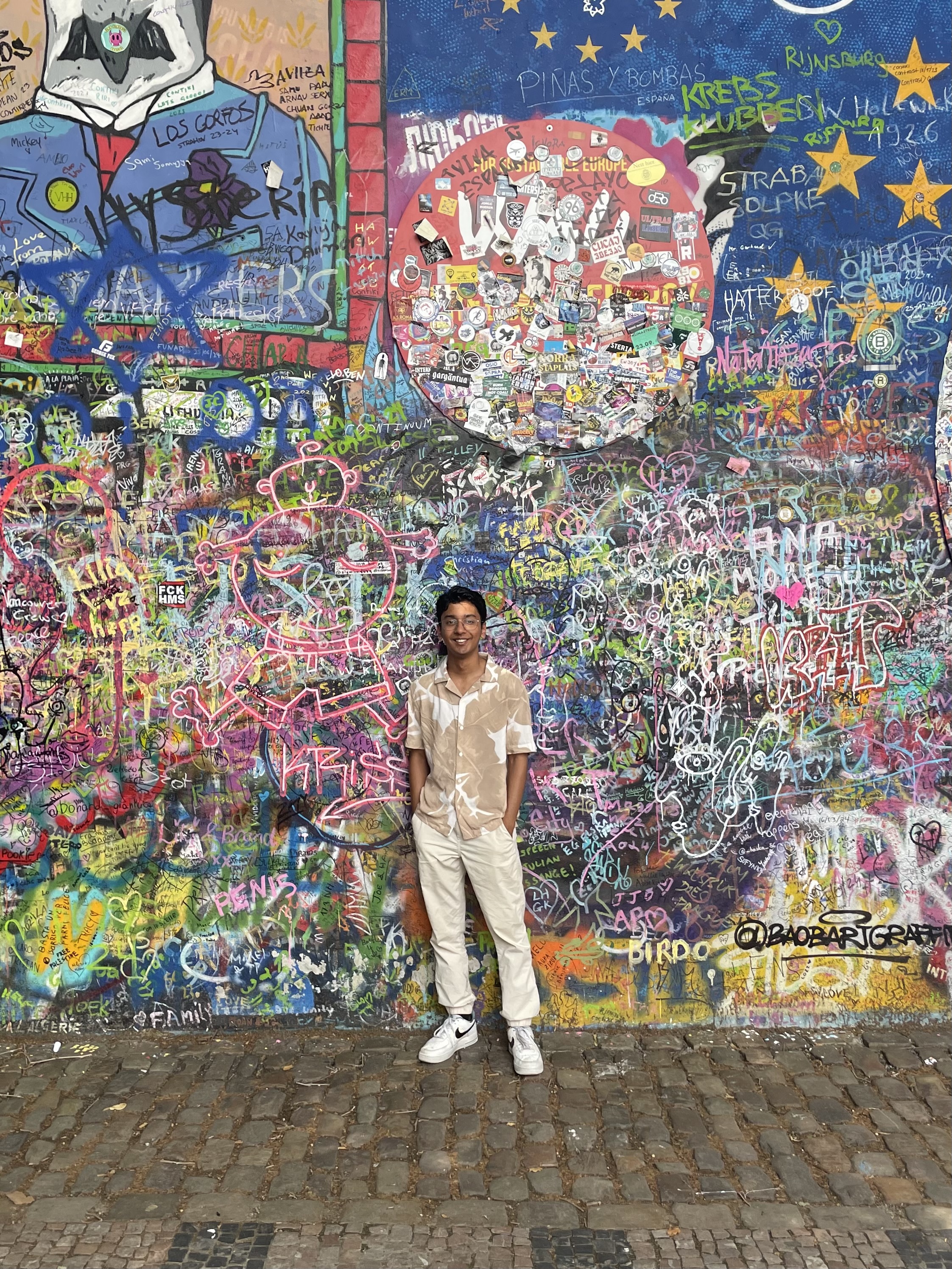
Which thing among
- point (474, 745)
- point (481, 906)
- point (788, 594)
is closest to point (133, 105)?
point (474, 745)

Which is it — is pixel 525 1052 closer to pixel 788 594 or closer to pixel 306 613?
pixel 306 613

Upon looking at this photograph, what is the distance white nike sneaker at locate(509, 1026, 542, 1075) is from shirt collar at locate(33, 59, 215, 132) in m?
4.56

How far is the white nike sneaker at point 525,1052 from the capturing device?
414 centimetres

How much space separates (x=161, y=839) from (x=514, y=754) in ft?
5.90

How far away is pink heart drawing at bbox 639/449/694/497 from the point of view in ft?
14.5

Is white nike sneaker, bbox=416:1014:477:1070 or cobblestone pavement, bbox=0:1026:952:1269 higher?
white nike sneaker, bbox=416:1014:477:1070

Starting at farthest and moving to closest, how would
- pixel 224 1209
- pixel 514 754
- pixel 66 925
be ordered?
pixel 66 925 → pixel 514 754 → pixel 224 1209

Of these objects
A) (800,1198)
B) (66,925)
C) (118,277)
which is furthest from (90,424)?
(800,1198)

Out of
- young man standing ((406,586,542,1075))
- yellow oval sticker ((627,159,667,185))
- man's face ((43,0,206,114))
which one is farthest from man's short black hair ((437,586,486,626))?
man's face ((43,0,206,114))

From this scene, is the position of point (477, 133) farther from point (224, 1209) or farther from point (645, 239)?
point (224, 1209)

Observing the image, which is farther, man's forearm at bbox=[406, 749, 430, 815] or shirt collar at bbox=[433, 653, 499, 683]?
man's forearm at bbox=[406, 749, 430, 815]

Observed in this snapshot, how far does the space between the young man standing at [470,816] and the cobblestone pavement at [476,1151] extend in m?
0.26

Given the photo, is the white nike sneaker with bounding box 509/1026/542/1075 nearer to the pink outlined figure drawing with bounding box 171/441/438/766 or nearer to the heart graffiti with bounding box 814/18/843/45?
the pink outlined figure drawing with bounding box 171/441/438/766

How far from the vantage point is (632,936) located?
4520 millimetres
